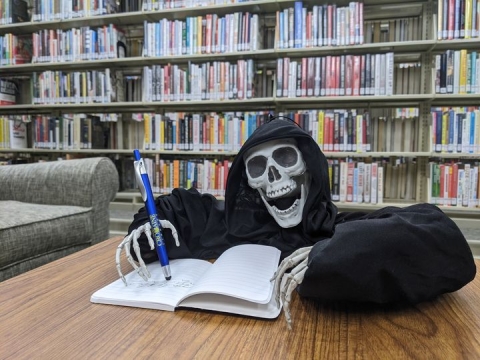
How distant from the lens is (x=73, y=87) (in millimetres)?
2625

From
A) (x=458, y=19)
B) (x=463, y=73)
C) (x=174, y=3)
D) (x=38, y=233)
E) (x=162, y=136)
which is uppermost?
(x=174, y=3)

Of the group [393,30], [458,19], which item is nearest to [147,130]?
[393,30]

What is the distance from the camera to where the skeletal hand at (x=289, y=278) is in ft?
1.56

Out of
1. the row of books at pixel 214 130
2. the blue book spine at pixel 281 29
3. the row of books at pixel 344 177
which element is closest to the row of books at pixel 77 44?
the row of books at pixel 214 130

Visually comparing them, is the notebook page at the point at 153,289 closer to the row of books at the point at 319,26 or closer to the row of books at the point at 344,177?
the row of books at the point at 344,177

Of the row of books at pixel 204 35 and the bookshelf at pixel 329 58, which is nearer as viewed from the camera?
the bookshelf at pixel 329 58

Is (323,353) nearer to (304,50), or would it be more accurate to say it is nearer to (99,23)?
(304,50)

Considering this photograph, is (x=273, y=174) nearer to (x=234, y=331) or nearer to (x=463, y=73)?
(x=234, y=331)

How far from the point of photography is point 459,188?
205cm

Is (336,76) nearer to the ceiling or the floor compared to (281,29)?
nearer to the floor

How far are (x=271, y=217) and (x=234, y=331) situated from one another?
1.32 feet

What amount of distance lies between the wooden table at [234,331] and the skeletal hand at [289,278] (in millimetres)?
29

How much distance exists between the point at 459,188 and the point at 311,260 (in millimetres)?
1947

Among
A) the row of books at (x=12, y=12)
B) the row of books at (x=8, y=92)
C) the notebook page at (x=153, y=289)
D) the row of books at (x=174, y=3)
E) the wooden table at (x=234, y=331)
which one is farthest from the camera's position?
the row of books at (x=8, y=92)
